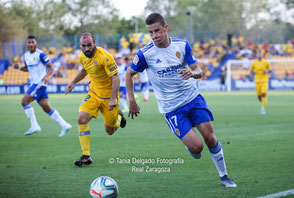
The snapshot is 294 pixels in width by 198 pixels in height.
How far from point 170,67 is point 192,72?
0.56 m

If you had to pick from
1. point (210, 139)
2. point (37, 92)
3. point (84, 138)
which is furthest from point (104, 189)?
point (37, 92)

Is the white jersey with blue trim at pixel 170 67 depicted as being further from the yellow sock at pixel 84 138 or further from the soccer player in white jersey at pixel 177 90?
the yellow sock at pixel 84 138

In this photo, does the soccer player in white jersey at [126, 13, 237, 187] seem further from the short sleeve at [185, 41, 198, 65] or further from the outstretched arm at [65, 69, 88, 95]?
the outstretched arm at [65, 69, 88, 95]

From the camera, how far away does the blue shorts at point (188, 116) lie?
5672mm

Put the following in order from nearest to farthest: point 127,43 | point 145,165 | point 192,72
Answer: point 192,72, point 145,165, point 127,43

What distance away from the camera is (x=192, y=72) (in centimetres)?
528

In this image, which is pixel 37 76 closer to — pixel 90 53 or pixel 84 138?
pixel 90 53

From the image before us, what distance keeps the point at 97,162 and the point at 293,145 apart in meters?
4.32

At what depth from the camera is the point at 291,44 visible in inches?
1721

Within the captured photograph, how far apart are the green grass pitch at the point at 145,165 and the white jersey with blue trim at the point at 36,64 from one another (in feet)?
5.18

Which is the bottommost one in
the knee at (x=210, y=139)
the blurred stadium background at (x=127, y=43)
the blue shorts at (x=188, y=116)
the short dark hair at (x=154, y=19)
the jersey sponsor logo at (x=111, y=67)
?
the blurred stadium background at (x=127, y=43)

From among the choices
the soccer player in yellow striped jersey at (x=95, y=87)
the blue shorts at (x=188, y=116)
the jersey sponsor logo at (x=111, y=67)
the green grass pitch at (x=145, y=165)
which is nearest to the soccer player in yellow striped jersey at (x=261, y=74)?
the green grass pitch at (x=145, y=165)

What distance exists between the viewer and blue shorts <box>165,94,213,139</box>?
567cm

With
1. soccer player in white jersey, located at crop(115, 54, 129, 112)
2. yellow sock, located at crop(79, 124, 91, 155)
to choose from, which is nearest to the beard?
yellow sock, located at crop(79, 124, 91, 155)
